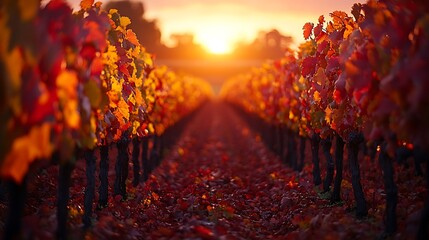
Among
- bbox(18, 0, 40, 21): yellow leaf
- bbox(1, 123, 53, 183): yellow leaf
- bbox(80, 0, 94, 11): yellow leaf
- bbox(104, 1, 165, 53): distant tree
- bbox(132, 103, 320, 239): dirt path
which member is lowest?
bbox(132, 103, 320, 239): dirt path

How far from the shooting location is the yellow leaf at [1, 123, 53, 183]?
562 centimetres

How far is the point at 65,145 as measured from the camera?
21.3 ft

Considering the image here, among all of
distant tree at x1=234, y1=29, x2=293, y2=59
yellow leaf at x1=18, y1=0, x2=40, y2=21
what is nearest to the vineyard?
yellow leaf at x1=18, y1=0, x2=40, y2=21

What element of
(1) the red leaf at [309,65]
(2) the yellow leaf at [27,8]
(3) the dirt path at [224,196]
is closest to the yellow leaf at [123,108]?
(3) the dirt path at [224,196]

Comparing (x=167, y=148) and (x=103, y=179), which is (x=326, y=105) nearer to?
(x=103, y=179)

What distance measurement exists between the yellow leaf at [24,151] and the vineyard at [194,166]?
1cm

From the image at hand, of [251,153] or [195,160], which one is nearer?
[195,160]

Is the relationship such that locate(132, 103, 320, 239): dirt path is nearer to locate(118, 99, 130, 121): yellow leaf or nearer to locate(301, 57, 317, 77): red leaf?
locate(118, 99, 130, 121): yellow leaf

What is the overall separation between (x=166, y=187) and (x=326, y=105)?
4880mm

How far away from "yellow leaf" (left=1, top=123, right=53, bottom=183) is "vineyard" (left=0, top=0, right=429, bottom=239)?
0.01 m

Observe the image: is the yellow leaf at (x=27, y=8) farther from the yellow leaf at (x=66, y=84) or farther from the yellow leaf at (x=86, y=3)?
the yellow leaf at (x=86, y=3)

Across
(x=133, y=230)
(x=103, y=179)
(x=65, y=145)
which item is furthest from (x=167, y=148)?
(x=65, y=145)

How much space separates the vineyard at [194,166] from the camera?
234 inches

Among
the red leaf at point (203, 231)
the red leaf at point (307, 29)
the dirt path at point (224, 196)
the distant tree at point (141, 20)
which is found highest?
the distant tree at point (141, 20)
